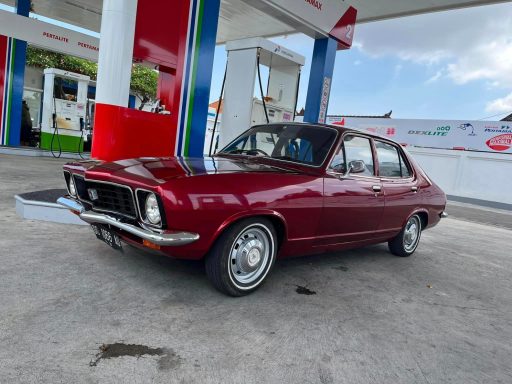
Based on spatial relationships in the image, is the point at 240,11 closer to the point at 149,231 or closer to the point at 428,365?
the point at 149,231

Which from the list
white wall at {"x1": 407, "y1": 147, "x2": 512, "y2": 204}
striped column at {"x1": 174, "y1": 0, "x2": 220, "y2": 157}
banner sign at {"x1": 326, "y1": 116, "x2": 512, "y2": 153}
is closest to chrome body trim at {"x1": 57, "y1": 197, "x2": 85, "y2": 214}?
striped column at {"x1": 174, "y1": 0, "x2": 220, "y2": 157}

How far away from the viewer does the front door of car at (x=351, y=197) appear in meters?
3.75

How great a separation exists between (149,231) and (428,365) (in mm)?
2035

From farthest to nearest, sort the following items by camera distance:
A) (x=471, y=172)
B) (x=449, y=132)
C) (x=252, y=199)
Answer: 1. (x=449, y=132)
2. (x=471, y=172)
3. (x=252, y=199)

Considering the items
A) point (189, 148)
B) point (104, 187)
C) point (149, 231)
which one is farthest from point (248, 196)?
point (189, 148)

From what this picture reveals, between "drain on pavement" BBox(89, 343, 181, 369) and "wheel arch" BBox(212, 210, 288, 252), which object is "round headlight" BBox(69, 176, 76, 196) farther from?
"drain on pavement" BBox(89, 343, 181, 369)

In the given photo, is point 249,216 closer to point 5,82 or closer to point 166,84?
point 166,84

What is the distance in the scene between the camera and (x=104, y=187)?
10.6 feet

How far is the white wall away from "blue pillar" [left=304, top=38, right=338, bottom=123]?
14143mm

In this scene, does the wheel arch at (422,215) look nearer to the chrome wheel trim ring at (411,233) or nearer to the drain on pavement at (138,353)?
the chrome wheel trim ring at (411,233)

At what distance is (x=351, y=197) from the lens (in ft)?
12.9

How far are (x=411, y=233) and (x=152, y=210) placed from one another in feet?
12.5

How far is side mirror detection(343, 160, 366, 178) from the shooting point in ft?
12.7

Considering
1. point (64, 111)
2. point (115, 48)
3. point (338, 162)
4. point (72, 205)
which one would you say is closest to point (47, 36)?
point (64, 111)
